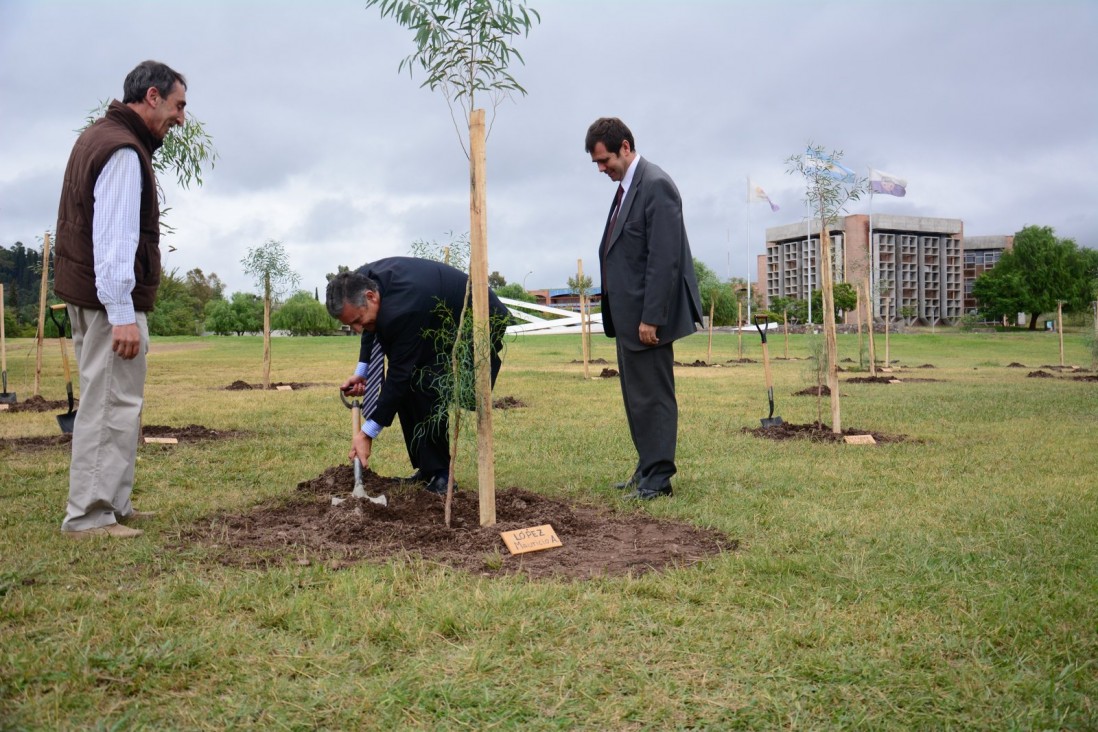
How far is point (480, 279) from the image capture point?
445 centimetres

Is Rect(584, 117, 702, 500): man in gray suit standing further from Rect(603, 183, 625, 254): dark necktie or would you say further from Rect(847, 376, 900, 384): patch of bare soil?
Rect(847, 376, 900, 384): patch of bare soil

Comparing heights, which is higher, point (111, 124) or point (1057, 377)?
point (111, 124)

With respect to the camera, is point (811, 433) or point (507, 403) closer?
point (811, 433)

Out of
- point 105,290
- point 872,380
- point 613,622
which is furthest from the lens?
point 872,380

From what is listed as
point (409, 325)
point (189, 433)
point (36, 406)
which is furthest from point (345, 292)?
point (36, 406)

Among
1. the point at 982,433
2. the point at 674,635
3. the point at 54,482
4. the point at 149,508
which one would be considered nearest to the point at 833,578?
the point at 674,635

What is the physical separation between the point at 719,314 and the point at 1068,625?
262ft

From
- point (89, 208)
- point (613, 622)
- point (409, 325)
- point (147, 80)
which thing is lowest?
point (613, 622)

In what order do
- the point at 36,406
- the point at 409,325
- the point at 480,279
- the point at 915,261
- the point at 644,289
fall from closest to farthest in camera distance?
1. the point at 480,279
2. the point at 409,325
3. the point at 644,289
4. the point at 36,406
5. the point at 915,261

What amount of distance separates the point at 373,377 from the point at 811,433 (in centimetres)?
519

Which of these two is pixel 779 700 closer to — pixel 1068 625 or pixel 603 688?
pixel 603 688

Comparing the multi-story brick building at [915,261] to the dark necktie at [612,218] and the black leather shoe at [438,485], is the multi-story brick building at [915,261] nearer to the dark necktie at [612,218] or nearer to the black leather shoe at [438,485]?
the dark necktie at [612,218]

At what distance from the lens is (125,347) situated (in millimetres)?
4406

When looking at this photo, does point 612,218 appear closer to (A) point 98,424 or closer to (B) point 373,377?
(B) point 373,377
